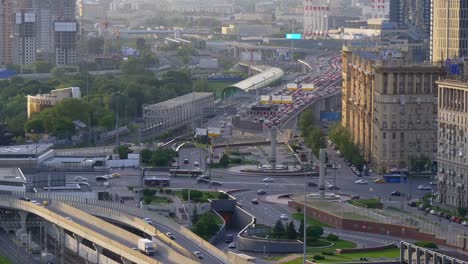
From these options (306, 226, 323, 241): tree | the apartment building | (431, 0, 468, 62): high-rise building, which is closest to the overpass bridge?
(306, 226, 323, 241): tree

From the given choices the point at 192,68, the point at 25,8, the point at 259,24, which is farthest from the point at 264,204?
the point at 259,24

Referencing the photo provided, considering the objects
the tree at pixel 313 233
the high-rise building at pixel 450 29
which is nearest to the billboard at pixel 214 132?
the high-rise building at pixel 450 29

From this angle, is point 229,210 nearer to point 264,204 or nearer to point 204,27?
point 264,204

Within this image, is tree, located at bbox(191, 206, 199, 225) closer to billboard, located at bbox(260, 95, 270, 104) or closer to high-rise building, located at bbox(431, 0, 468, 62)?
high-rise building, located at bbox(431, 0, 468, 62)

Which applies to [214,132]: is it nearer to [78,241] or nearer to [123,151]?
[123,151]

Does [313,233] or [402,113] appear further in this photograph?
[402,113]

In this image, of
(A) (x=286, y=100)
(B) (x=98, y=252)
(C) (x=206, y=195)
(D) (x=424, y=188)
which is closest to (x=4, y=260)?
(B) (x=98, y=252)
